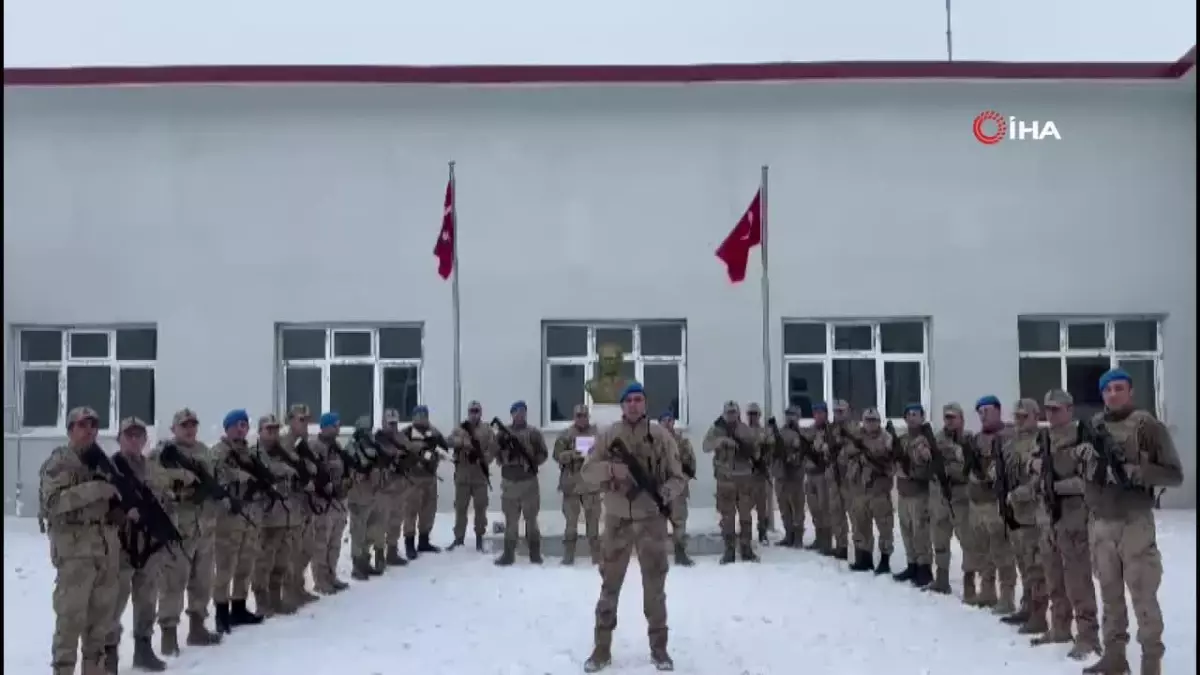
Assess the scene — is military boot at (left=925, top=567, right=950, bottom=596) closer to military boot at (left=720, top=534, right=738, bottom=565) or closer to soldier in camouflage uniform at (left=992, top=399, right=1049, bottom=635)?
soldier in camouflage uniform at (left=992, top=399, right=1049, bottom=635)

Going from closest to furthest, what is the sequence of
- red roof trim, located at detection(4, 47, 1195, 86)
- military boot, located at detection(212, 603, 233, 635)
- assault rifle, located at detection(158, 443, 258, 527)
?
assault rifle, located at detection(158, 443, 258, 527), military boot, located at detection(212, 603, 233, 635), red roof trim, located at detection(4, 47, 1195, 86)

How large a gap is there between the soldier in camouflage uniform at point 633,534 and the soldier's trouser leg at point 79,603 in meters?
2.74

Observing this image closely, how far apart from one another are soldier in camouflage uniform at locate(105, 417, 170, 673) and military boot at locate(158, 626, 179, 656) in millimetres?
165

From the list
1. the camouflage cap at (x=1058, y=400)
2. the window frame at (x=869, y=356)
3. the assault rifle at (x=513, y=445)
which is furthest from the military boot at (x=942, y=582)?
the window frame at (x=869, y=356)

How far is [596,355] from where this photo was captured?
1462cm

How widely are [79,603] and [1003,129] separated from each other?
12953 millimetres

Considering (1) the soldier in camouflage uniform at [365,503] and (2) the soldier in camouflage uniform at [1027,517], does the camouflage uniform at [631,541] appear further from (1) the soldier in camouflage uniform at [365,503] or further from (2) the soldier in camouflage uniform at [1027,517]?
(1) the soldier in camouflage uniform at [365,503]

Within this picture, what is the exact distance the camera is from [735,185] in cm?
1448

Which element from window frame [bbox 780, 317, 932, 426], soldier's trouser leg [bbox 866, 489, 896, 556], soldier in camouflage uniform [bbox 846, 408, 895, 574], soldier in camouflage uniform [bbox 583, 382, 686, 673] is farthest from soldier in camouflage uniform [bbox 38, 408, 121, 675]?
window frame [bbox 780, 317, 932, 426]

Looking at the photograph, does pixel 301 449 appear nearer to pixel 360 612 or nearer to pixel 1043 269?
pixel 360 612

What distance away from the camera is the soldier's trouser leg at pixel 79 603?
5656mm

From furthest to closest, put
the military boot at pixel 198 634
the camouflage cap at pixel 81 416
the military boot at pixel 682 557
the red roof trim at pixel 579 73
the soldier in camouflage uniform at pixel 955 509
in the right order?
the red roof trim at pixel 579 73
the military boot at pixel 682 557
the soldier in camouflage uniform at pixel 955 509
the military boot at pixel 198 634
the camouflage cap at pixel 81 416

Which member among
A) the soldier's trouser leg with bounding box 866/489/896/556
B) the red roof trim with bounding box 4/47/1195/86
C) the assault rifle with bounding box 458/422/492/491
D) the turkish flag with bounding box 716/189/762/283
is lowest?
the soldier's trouser leg with bounding box 866/489/896/556

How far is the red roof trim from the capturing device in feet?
46.9
